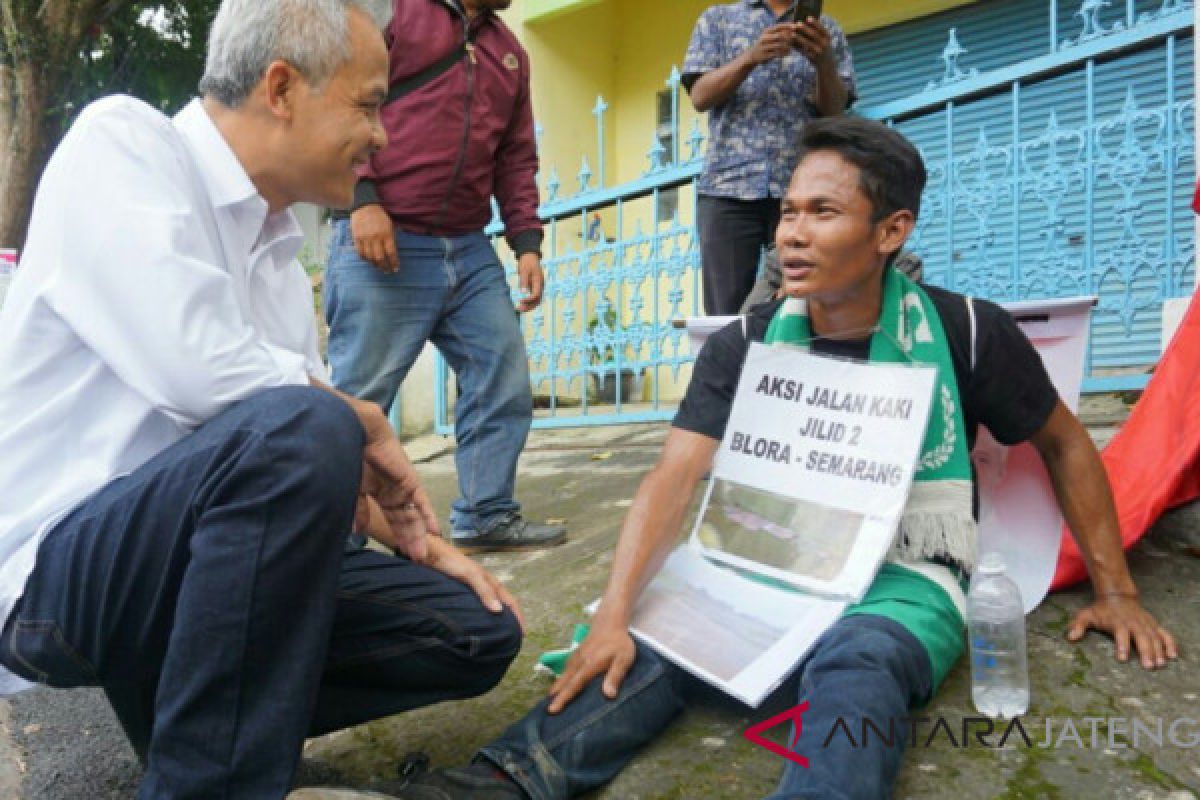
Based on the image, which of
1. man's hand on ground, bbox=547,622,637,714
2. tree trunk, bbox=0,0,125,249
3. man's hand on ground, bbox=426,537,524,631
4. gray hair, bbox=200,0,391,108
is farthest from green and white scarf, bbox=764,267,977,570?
tree trunk, bbox=0,0,125,249

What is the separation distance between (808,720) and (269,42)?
4.22 feet

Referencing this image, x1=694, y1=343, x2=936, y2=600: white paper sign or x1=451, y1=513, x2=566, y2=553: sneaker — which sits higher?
x1=694, y1=343, x2=936, y2=600: white paper sign

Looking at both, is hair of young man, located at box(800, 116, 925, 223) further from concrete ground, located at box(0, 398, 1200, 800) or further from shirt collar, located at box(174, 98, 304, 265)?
shirt collar, located at box(174, 98, 304, 265)

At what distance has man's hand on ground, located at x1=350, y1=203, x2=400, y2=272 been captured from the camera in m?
2.65

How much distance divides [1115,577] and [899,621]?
0.57 metres

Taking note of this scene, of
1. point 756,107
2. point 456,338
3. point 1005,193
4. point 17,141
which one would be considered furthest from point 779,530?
point 17,141

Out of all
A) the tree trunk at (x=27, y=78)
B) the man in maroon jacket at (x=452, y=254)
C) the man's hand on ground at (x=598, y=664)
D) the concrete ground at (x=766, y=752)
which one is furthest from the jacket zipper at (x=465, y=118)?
the tree trunk at (x=27, y=78)

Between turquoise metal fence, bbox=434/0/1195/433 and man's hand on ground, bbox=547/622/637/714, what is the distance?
261 cm

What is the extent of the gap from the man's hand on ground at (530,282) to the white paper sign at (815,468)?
3.96 feet

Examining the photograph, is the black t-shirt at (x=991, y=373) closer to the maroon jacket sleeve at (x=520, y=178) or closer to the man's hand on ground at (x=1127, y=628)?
the man's hand on ground at (x=1127, y=628)

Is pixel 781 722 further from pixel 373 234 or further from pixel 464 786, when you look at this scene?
pixel 373 234

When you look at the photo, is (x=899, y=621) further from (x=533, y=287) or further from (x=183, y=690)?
(x=533, y=287)

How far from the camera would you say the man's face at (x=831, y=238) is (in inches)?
73.9

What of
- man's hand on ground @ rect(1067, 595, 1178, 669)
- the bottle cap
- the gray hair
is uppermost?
the gray hair
